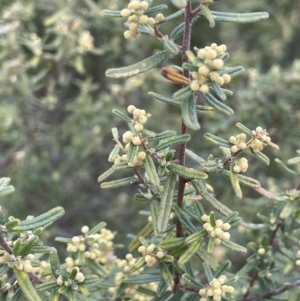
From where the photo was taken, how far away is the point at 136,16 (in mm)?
701

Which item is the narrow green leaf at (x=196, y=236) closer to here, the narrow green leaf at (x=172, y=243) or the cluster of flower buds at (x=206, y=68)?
the narrow green leaf at (x=172, y=243)

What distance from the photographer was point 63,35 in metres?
1.97

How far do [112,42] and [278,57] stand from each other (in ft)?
3.97

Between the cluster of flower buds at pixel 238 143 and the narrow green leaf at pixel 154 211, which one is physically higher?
the cluster of flower buds at pixel 238 143

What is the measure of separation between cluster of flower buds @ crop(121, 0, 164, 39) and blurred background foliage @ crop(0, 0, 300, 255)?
3.82 feet

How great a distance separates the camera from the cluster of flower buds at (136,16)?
69 centimetres

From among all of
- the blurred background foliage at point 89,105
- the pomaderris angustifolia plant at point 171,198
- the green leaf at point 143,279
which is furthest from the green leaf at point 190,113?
the blurred background foliage at point 89,105

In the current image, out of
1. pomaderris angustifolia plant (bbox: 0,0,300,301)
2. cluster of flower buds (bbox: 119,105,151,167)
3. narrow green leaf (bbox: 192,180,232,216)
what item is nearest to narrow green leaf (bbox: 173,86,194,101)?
pomaderris angustifolia plant (bbox: 0,0,300,301)

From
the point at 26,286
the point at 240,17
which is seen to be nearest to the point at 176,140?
the point at 240,17

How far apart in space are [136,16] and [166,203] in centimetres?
32

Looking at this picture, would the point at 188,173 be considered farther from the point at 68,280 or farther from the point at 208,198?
the point at 68,280

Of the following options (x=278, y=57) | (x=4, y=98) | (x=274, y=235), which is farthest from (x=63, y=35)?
(x=278, y=57)

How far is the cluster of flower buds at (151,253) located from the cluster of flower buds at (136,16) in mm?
420

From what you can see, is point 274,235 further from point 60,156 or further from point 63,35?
point 60,156
